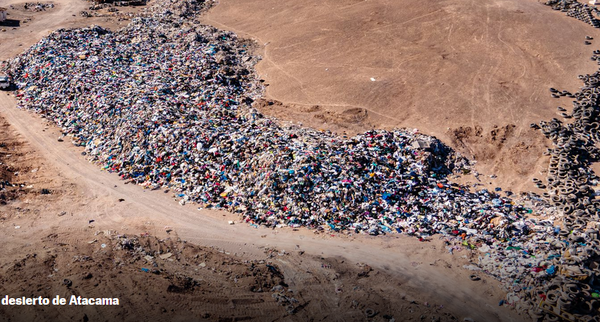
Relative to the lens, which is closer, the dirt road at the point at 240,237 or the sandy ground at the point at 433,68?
the dirt road at the point at 240,237

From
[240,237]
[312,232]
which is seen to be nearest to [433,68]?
[312,232]

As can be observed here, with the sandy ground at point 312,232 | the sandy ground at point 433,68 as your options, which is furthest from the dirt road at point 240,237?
the sandy ground at point 433,68

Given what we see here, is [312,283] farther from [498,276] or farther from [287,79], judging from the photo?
[287,79]

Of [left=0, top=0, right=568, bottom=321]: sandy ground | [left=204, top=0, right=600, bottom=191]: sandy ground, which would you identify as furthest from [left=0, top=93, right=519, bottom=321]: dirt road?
[left=204, top=0, right=600, bottom=191]: sandy ground

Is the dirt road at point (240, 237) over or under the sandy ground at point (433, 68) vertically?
under

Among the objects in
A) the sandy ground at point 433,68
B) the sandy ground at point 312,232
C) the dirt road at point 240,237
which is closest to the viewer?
the sandy ground at point 312,232

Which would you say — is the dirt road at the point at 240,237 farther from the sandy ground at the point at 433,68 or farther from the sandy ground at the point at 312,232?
the sandy ground at the point at 433,68

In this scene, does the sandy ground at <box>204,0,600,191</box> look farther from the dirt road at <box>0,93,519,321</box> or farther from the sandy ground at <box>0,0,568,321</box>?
the dirt road at <box>0,93,519,321</box>

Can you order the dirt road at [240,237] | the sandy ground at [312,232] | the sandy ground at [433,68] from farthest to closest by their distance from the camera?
the sandy ground at [433,68] → the dirt road at [240,237] → the sandy ground at [312,232]
